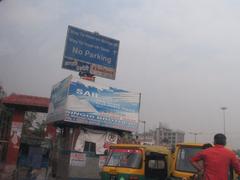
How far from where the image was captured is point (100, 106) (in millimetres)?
19141

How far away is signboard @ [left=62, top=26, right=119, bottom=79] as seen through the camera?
2239cm

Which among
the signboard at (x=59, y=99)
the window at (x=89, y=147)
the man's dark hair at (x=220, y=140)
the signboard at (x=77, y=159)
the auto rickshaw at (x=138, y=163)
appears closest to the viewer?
the man's dark hair at (x=220, y=140)

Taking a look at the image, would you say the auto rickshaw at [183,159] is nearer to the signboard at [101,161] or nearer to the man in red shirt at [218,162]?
the man in red shirt at [218,162]

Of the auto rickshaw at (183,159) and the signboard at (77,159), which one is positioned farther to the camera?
the signboard at (77,159)

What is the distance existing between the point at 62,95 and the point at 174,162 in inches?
399

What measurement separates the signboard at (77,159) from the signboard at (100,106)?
1.51 m

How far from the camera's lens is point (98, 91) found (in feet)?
63.0

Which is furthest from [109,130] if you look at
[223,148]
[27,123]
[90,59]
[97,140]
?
[27,123]

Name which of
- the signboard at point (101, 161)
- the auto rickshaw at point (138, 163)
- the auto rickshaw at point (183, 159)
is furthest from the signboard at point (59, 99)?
the auto rickshaw at point (183, 159)

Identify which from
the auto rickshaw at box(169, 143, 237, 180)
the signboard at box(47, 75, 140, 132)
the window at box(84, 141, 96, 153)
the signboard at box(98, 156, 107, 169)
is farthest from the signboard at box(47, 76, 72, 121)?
the auto rickshaw at box(169, 143, 237, 180)

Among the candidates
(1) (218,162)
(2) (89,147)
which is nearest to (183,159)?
(1) (218,162)

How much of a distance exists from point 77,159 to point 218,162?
1336cm

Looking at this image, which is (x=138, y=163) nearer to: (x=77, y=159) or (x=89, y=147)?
(x=77, y=159)

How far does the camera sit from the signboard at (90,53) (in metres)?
22.4
